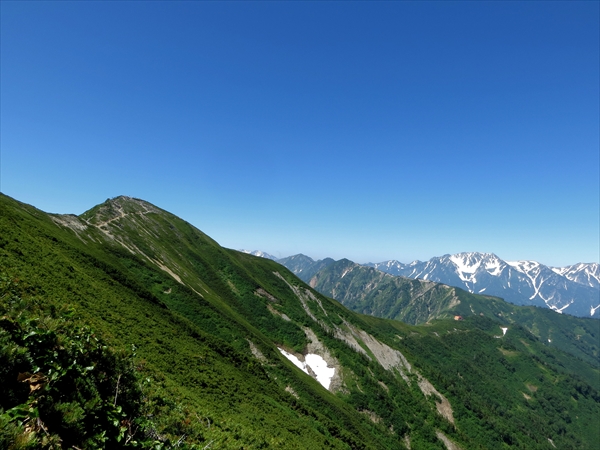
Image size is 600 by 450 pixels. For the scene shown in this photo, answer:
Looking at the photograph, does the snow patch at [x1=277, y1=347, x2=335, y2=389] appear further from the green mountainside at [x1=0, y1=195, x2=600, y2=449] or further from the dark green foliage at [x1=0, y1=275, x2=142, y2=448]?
the dark green foliage at [x1=0, y1=275, x2=142, y2=448]

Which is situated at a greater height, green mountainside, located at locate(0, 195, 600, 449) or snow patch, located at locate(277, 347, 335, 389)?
green mountainside, located at locate(0, 195, 600, 449)

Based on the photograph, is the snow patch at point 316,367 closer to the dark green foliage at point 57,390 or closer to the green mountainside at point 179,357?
the green mountainside at point 179,357

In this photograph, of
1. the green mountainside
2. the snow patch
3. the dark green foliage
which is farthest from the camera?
the snow patch

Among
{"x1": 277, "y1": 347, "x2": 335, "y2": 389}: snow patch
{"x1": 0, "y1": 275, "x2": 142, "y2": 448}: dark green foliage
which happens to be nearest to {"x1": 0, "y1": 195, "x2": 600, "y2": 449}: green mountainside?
{"x1": 0, "y1": 275, "x2": 142, "y2": 448}: dark green foliage

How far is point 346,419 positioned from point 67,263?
50846 millimetres

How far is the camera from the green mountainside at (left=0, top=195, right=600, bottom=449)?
790 cm

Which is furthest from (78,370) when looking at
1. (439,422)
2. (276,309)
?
(439,422)

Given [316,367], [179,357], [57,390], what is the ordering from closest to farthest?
[57,390] → [179,357] → [316,367]

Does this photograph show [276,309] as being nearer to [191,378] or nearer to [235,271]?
[235,271]

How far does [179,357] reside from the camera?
103 feet

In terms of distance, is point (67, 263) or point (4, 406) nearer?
point (4, 406)

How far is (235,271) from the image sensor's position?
111 m

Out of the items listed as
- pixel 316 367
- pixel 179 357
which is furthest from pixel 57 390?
pixel 316 367

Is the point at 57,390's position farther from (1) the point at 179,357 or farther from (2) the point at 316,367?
(2) the point at 316,367
